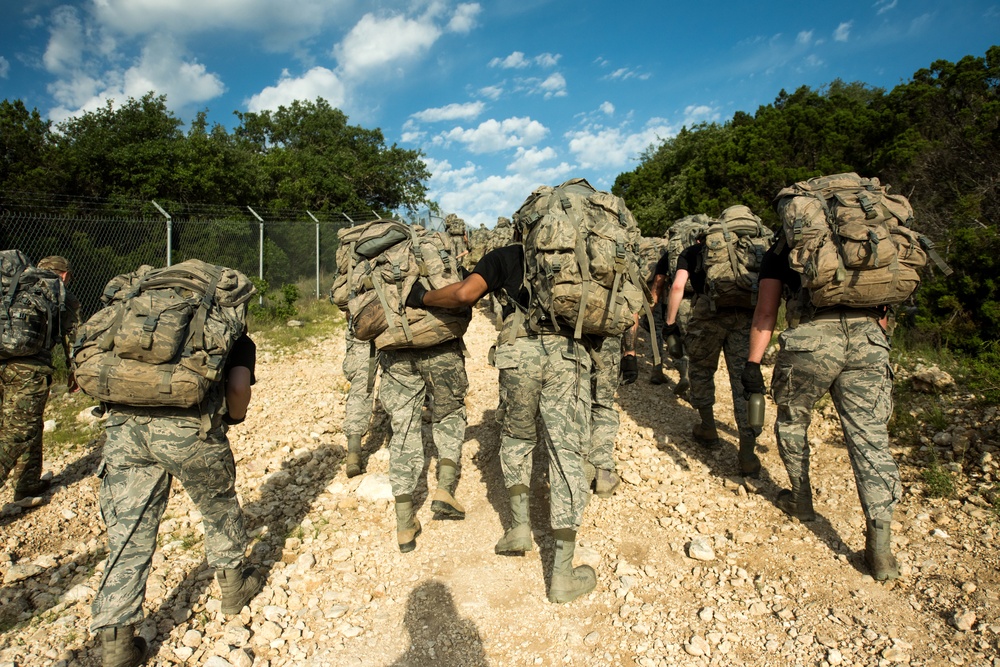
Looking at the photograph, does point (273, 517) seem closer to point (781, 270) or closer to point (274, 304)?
point (781, 270)

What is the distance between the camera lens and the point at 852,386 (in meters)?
3.05

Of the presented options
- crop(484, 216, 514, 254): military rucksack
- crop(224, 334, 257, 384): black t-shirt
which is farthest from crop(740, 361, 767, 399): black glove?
crop(484, 216, 514, 254): military rucksack

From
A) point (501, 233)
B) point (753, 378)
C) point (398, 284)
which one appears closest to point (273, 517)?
point (398, 284)

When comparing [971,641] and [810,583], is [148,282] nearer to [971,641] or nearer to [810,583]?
[810,583]

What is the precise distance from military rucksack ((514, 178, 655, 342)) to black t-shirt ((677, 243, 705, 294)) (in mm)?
1871

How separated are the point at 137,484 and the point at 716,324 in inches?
165

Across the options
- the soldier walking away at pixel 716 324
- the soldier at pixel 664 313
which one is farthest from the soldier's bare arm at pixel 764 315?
the soldier at pixel 664 313

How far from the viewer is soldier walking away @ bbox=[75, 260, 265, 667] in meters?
2.46

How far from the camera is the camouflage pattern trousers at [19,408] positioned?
4.12 m

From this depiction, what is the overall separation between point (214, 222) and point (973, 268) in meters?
10.9

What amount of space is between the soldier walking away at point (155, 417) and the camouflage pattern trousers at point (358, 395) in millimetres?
1616

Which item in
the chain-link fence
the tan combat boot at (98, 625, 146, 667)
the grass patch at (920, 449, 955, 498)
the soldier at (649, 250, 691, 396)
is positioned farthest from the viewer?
the chain-link fence

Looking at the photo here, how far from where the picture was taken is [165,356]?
2453mm

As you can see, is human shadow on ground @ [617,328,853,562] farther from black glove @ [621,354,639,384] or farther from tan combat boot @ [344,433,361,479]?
tan combat boot @ [344,433,361,479]
